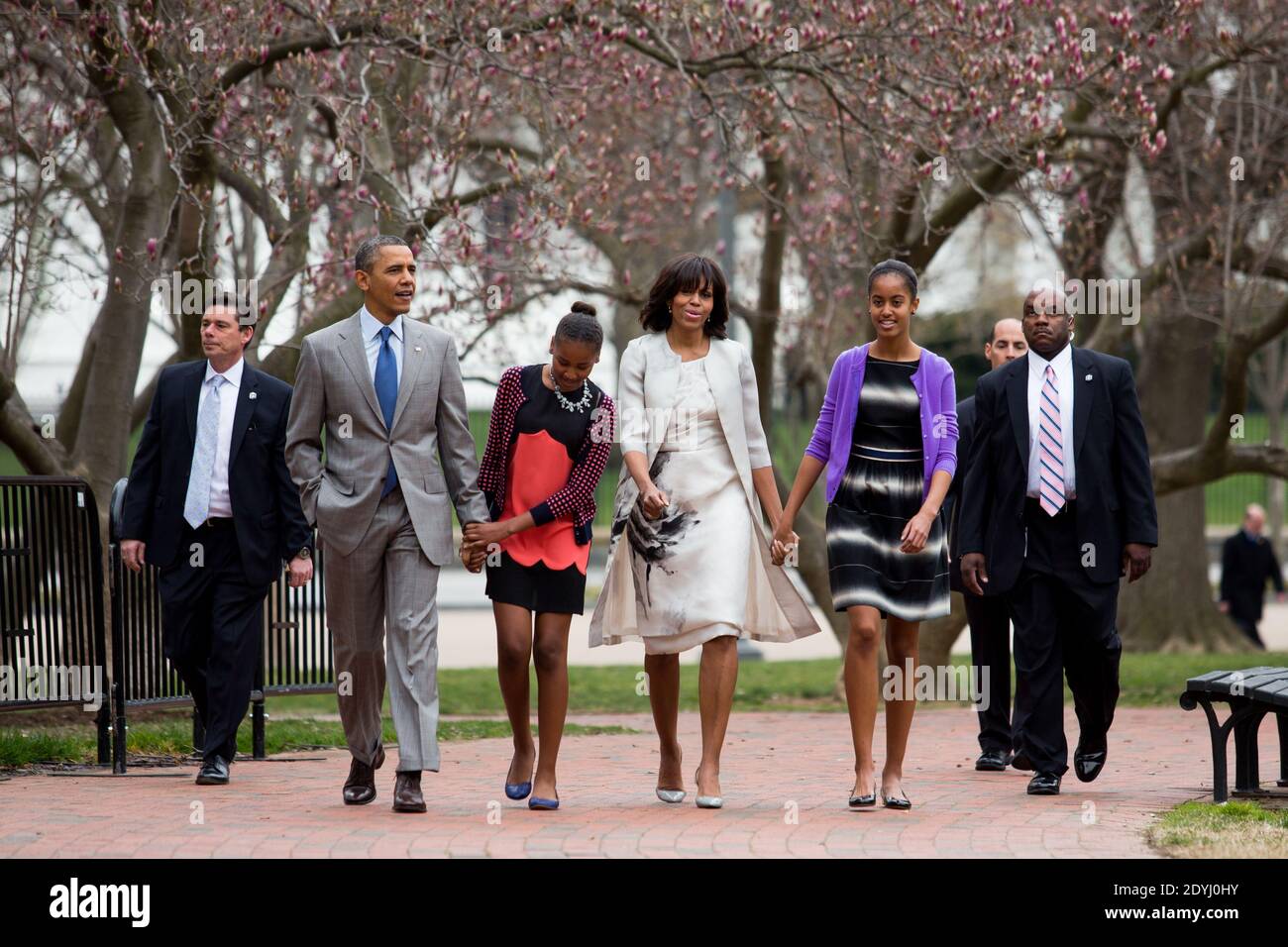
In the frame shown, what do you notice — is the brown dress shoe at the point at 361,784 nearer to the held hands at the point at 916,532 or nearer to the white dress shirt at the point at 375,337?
the white dress shirt at the point at 375,337

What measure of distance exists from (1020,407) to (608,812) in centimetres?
243

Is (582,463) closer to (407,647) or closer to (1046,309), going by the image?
(407,647)

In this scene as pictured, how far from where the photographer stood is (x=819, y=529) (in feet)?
47.0

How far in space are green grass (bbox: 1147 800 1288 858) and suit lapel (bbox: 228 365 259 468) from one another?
158 inches

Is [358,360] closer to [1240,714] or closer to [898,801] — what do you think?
[898,801]

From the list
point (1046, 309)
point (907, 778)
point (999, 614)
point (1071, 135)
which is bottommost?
point (907, 778)

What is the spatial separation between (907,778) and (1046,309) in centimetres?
222

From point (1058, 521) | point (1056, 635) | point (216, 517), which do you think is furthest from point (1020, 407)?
point (216, 517)

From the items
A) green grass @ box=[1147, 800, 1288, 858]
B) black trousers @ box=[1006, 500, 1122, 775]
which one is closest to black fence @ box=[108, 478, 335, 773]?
black trousers @ box=[1006, 500, 1122, 775]

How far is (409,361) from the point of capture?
6723 millimetres

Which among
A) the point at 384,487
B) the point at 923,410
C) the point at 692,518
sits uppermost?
the point at 923,410

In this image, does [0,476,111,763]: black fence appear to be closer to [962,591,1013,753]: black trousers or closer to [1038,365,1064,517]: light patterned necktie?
[962,591,1013,753]: black trousers
